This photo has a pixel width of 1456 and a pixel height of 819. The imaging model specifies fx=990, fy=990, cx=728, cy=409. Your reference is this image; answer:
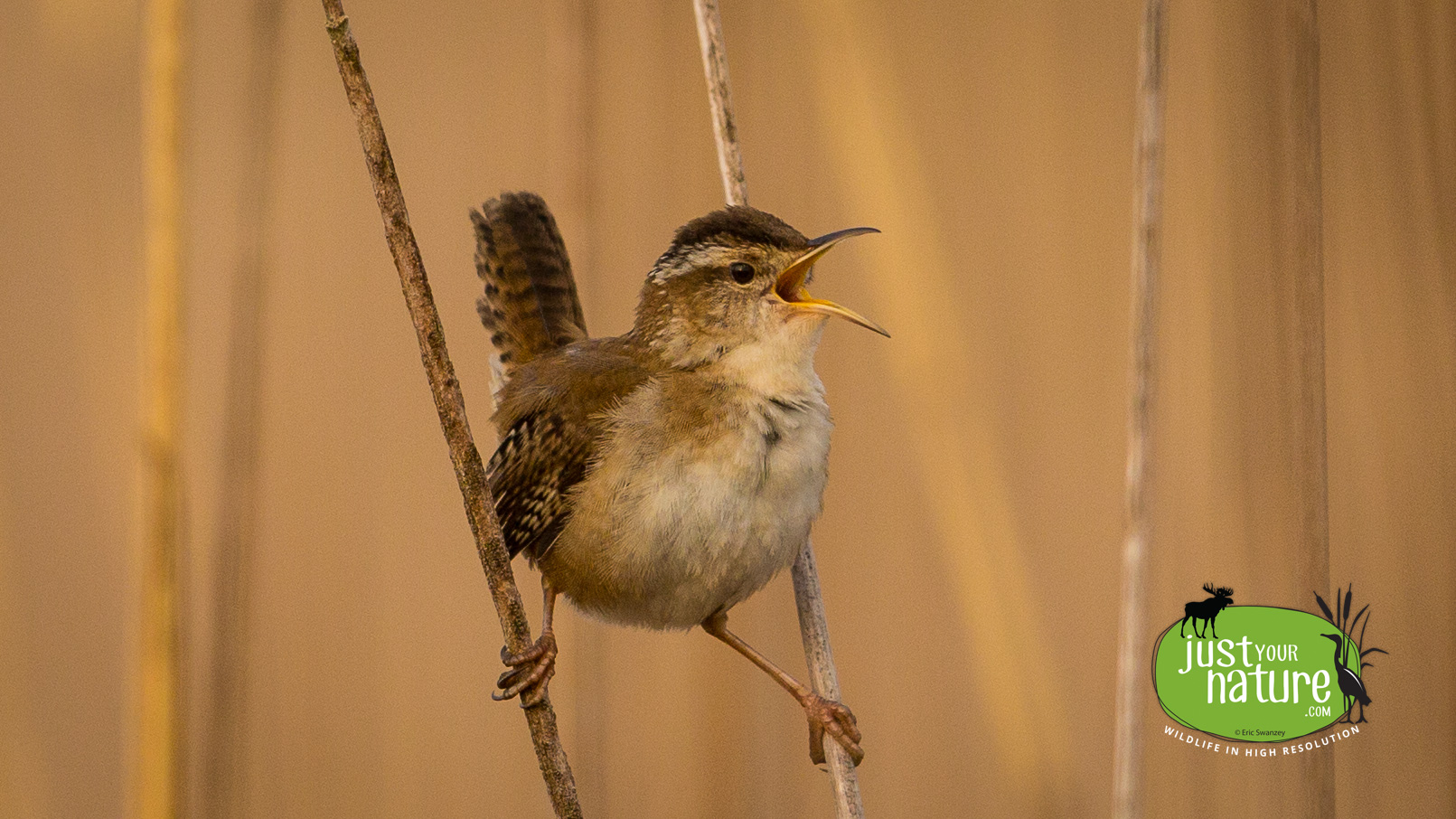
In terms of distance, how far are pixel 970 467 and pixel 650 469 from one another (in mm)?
785

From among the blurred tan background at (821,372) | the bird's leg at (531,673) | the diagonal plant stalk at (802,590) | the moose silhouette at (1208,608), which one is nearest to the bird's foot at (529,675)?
the bird's leg at (531,673)

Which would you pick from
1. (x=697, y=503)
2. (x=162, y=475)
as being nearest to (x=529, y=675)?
(x=697, y=503)

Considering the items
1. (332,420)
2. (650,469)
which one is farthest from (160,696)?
(650,469)

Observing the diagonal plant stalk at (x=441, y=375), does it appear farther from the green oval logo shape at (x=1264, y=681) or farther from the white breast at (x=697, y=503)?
the green oval logo shape at (x=1264, y=681)

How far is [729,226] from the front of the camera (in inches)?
60.6

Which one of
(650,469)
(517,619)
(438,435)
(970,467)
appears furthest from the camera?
(438,435)

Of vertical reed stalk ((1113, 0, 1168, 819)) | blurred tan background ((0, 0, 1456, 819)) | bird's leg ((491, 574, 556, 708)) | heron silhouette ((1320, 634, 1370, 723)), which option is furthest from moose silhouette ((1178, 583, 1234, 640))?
bird's leg ((491, 574, 556, 708))

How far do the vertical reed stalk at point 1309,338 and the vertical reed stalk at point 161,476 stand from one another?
74.7 inches

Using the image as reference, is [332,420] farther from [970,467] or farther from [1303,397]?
[1303,397]

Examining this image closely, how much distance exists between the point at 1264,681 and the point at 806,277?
1119 millimetres

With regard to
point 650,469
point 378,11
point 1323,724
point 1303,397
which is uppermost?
point 378,11

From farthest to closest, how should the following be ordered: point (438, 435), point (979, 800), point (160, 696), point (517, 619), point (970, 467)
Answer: point (438, 435), point (979, 800), point (970, 467), point (160, 696), point (517, 619)

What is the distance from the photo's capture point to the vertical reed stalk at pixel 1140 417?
1479mm

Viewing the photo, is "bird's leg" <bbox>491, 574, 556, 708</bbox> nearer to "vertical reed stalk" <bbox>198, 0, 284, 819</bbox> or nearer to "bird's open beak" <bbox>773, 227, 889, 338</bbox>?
"bird's open beak" <bbox>773, 227, 889, 338</bbox>
